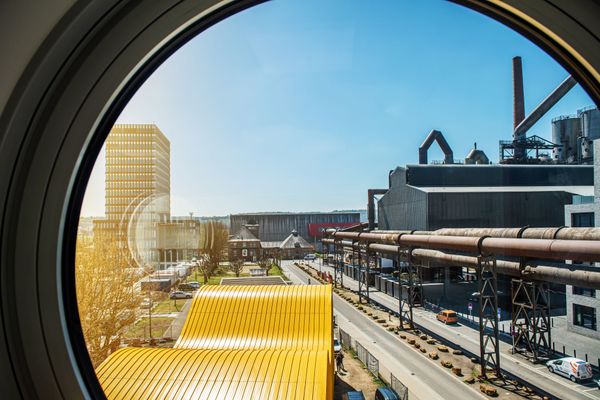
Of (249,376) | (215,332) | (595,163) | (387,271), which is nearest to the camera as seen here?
(595,163)

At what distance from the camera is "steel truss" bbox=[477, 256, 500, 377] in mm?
3559

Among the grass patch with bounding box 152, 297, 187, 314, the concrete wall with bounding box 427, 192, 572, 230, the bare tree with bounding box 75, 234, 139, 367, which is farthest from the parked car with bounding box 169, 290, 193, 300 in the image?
the concrete wall with bounding box 427, 192, 572, 230

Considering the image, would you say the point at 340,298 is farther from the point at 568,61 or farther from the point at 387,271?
the point at 568,61

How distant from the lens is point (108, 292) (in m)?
1.77

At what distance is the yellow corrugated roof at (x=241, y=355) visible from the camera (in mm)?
1562

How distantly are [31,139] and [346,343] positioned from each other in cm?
483

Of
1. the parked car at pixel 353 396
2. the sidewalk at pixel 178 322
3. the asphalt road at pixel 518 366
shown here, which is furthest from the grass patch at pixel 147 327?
the asphalt road at pixel 518 366

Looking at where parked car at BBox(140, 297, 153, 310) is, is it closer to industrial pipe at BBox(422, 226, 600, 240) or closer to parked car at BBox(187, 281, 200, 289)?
parked car at BBox(187, 281, 200, 289)

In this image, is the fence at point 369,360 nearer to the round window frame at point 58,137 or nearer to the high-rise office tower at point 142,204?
the high-rise office tower at point 142,204

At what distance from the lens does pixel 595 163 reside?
106 centimetres

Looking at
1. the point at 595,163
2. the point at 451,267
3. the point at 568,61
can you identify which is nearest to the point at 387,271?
the point at 451,267

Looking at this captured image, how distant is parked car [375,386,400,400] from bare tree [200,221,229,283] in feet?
6.24

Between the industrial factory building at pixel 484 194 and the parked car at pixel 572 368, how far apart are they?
936 mm

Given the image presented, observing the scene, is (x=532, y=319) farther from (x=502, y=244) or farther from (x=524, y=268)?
(x=502, y=244)
